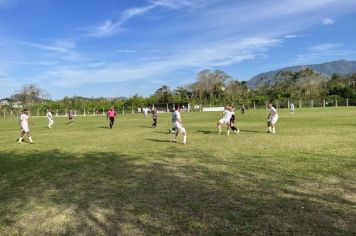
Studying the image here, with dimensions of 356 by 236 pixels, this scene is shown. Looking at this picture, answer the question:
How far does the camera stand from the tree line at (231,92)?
9156 centimetres

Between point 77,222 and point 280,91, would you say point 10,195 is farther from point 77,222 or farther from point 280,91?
point 280,91

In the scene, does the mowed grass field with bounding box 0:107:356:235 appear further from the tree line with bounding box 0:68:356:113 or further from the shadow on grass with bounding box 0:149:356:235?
the tree line with bounding box 0:68:356:113

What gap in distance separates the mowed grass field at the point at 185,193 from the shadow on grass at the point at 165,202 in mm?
17

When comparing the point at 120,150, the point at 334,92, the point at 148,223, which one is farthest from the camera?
the point at 334,92

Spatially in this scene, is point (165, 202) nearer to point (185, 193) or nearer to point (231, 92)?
point (185, 193)

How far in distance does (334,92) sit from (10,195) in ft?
305

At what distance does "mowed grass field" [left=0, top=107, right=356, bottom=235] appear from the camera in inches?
242

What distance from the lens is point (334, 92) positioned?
9144 centimetres

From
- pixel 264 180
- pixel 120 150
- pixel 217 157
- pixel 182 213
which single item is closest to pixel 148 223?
pixel 182 213

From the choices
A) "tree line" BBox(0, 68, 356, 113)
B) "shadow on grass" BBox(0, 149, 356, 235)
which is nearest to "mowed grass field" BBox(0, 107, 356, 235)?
"shadow on grass" BBox(0, 149, 356, 235)

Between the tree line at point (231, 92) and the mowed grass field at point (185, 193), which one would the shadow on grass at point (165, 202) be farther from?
the tree line at point (231, 92)

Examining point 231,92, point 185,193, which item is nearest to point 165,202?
point 185,193

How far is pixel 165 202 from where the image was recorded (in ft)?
24.5

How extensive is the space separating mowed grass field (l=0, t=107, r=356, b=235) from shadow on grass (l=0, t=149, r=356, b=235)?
0.02 meters
